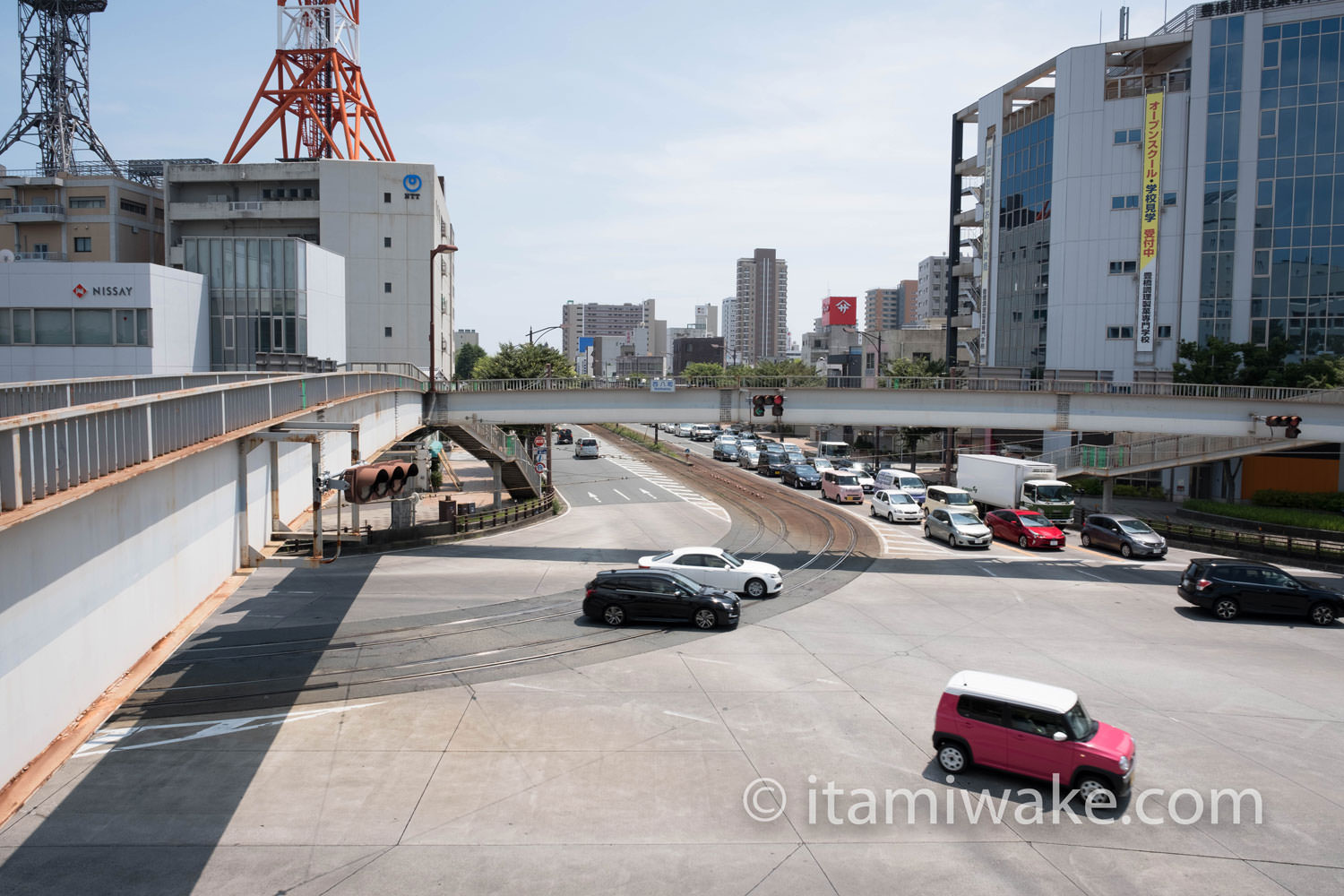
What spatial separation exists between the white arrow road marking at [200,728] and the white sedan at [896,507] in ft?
100

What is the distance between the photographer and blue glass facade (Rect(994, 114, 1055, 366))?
202 ft

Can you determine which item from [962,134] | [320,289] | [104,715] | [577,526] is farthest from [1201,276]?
[104,715]

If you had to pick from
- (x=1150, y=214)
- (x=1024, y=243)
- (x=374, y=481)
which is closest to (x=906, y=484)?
(x=1150, y=214)

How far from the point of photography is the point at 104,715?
8.38 metres

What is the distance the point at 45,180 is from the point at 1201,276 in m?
88.4

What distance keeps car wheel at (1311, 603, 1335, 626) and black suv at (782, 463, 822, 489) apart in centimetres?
3271

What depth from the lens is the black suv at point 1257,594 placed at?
2419 centimetres

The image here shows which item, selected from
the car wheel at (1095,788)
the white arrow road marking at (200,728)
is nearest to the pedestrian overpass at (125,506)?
the white arrow road marking at (200,728)

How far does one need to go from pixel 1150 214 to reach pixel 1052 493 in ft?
89.8

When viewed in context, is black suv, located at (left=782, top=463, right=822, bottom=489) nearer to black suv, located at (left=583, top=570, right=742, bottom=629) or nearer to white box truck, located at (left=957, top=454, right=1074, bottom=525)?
white box truck, located at (left=957, top=454, right=1074, bottom=525)

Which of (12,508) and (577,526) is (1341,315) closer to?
(577,526)

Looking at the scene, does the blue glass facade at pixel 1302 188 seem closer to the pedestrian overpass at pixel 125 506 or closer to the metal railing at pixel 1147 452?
the metal railing at pixel 1147 452

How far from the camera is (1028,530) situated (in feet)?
117

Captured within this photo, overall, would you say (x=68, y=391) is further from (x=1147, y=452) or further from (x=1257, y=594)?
(x=1147, y=452)
